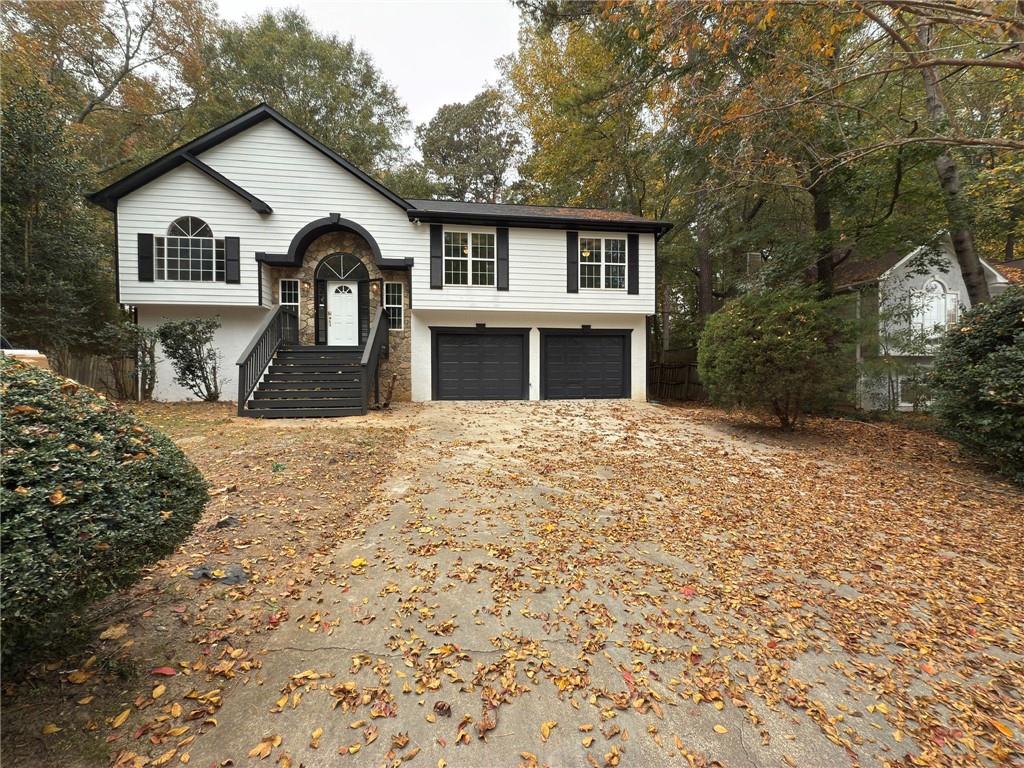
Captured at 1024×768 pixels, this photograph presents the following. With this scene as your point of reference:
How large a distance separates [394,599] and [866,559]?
4053 mm

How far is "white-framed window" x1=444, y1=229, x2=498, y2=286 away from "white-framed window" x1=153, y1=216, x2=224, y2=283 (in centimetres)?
583

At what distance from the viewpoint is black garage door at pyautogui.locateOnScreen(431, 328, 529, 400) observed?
12.6 metres

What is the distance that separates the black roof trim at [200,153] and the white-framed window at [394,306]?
2.18 meters

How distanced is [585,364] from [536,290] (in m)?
2.66

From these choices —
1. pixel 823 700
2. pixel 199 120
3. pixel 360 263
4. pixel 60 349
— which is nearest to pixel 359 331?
pixel 360 263

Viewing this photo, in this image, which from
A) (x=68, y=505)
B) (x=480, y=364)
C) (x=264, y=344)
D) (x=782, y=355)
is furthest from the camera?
(x=480, y=364)

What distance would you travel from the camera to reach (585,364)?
44.0 feet

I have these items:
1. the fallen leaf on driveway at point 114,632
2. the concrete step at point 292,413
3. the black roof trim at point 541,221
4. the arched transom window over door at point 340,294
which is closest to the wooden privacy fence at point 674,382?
the black roof trim at point 541,221

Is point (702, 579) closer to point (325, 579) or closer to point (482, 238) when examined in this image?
point (325, 579)

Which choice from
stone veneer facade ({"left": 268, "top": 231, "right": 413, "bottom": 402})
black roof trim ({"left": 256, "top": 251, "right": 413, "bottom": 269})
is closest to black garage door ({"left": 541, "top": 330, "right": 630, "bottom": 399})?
stone veneer facade ({"left": 268, "top": 231, "right": 413, "bottom": 402})

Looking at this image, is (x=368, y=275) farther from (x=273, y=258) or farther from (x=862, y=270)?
(x=862, y=270)

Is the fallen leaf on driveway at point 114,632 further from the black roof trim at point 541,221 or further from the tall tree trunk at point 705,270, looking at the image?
the tall tree trunk at point 705,270

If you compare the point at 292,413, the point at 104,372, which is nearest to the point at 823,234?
the point at 292,413

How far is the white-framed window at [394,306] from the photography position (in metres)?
12.5
